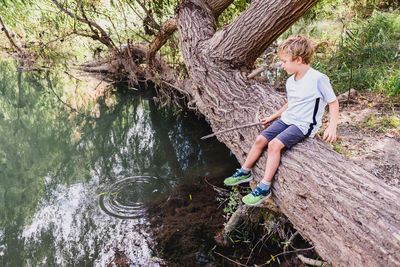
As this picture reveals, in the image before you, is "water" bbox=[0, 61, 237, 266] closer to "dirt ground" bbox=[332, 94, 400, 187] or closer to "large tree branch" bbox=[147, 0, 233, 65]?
"large tree branch" bbox=[147, 0, 233, 65]

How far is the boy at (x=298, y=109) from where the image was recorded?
73.7 inches

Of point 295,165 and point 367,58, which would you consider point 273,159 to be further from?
point 367,58

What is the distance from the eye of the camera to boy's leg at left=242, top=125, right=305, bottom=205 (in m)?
1.89

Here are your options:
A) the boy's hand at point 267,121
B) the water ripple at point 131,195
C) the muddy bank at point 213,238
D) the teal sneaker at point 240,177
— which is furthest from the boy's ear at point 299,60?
the water ripple at point 131,195

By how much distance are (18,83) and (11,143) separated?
18.6 feet

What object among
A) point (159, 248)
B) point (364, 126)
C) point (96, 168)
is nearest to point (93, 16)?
point (96, 168)

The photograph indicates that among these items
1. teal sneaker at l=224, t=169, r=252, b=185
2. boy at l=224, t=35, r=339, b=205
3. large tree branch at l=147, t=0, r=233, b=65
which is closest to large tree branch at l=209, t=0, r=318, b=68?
boy at l=224, t=35, r=339, b=205

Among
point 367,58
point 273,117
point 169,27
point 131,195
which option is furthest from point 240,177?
point 367,58

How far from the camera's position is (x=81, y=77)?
1012 cm

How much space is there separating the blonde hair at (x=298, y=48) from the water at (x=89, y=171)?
7.56 ft

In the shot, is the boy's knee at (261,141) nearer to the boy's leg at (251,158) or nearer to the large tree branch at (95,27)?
the boy's leg at (251,158)

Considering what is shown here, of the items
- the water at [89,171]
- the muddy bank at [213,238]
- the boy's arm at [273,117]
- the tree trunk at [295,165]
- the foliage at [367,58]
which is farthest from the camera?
the foliage at [367,58]

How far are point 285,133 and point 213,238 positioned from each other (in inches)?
62.2

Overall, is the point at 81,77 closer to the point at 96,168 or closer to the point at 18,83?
the point at 18,83
